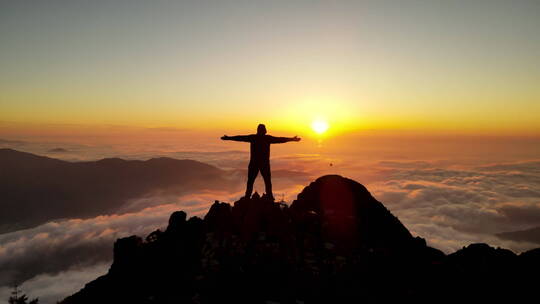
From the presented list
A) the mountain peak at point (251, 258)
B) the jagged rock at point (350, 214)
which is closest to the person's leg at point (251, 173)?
the mountain peak at point (251, 258)

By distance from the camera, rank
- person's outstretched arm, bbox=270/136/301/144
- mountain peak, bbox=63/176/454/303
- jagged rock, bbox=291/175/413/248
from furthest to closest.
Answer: jagged rock, bbox=291/175/413/248
person's outstretched arm, bbox=270/136/301/144
mountain peak, bbox=63/176/454/303

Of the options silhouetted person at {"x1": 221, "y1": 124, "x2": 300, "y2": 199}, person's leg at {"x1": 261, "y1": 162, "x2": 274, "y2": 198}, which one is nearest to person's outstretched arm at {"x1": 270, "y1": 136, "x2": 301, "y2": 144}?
silhouetted person at {"x1": 221, "y1": 124, "x2": 300, "y2": 199}

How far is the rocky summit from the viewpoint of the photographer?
38.5ft

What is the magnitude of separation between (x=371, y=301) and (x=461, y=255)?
775cm

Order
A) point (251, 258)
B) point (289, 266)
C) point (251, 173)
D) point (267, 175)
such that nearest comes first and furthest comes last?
point (289, 266)
point (251, 258)
point (251, 173)
point (267, 175)

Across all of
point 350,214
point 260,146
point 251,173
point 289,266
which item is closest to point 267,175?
point 251,173

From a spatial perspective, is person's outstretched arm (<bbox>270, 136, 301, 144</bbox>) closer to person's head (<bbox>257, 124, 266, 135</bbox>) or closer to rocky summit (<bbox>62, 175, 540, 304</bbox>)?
person's head (<bbox>257, 124, 266, 135</bbox>)

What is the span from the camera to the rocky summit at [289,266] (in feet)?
38.5

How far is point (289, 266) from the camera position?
41.0 ft

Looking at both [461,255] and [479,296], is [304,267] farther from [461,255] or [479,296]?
[461,255]

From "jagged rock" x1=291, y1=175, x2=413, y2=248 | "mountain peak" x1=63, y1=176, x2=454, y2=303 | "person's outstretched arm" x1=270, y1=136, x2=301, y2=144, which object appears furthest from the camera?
"jagged rock" x1=291, y1=175, x2=413, y2=248

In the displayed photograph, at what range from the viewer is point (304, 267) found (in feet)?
41.2

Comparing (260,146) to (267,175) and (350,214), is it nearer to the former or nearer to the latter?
(267,175)

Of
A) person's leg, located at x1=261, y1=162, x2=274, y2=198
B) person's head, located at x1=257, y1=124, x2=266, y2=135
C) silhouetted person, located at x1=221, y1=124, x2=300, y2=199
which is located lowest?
person's leg, located at x1=261, y1=162, x2=274, y2=198
